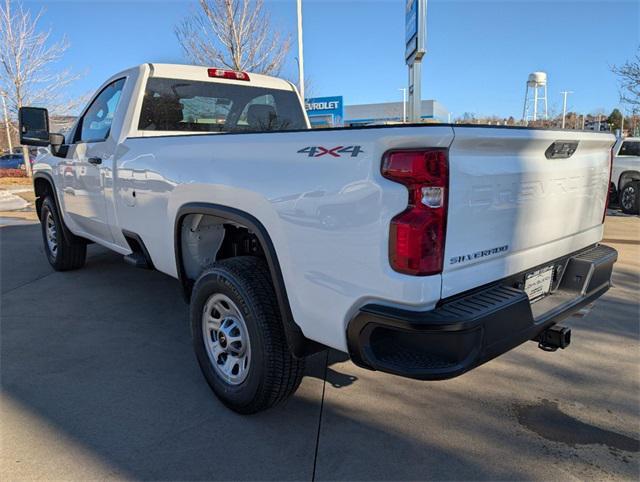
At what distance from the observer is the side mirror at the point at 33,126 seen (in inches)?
196

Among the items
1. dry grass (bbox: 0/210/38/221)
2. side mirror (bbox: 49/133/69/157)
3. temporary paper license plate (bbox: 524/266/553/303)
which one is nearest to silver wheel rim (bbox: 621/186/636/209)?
temporary paper license plate (bbox: 524/266/553/303)

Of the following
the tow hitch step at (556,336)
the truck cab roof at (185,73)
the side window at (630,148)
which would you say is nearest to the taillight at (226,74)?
the truck cab roof at (185,73)

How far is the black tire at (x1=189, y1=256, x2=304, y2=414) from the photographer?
2549mm

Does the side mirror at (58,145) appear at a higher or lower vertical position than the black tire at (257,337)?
higher

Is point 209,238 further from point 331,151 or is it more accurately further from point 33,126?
point 33,126

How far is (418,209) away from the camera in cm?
192

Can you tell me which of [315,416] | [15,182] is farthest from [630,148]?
[15,182]

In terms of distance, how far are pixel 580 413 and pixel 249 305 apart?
2.04m

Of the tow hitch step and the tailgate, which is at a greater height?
the tailgate

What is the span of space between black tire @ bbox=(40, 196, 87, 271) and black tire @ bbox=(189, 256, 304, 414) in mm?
3434

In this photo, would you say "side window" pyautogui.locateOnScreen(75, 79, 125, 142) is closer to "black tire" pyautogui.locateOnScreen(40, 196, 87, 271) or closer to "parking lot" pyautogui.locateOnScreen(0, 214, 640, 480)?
"black tire" pyautogui.locateOnScreen(40, 196, 87, 271)

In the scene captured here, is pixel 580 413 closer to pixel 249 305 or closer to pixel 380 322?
pixel 380 322

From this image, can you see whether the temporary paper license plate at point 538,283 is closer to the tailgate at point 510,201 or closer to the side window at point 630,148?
the tailgate at point 510,201

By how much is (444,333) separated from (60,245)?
5.12m
